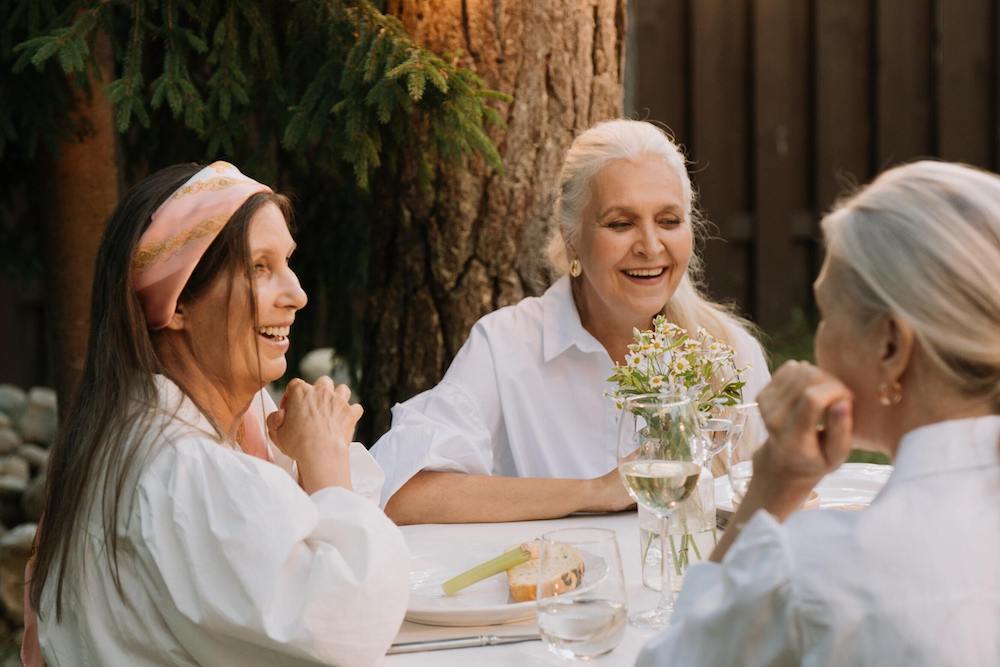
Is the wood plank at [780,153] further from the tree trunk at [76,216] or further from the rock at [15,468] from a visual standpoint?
the tree trunk at [76,216]

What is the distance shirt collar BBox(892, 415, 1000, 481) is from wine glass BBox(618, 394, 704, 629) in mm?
480

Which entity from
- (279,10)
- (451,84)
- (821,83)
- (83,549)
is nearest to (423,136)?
(451,84)

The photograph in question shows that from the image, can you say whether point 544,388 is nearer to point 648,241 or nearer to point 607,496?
A: point 648,241

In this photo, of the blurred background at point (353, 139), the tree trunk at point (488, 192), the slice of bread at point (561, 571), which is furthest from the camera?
the tree trunk at point (488, 192)

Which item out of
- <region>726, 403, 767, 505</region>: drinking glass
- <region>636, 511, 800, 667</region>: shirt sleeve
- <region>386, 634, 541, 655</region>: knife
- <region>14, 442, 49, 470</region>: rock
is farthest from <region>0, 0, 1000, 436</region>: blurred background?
<region>636, 511, 800, 667</region>: shirt sleeve

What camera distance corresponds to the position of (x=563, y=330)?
3.05 meters

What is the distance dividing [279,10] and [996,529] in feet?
8.97

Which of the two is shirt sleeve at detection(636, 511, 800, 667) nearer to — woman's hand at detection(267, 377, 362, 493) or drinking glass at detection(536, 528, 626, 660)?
drinking glass at detection(536, 528, 626, 660)

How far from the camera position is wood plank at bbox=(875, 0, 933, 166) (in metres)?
6.98

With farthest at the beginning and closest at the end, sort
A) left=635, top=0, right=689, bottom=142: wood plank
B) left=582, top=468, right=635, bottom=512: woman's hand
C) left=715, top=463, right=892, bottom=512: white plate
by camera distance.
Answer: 1. left=635, top=0, right=689, bottom=142: wood plank
2. left=582, top=468, right=635, bottom=512: woman's hand
3. left=715, top=463, right=892, bottom=512: white plate

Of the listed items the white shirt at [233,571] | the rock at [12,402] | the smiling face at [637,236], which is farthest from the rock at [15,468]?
the white shirt at [233,571]

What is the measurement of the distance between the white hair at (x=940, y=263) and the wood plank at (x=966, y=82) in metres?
6.20

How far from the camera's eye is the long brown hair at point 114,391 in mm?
1839

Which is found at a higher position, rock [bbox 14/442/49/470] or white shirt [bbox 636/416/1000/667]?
white shirt [bbox 636/416/1000/667]
